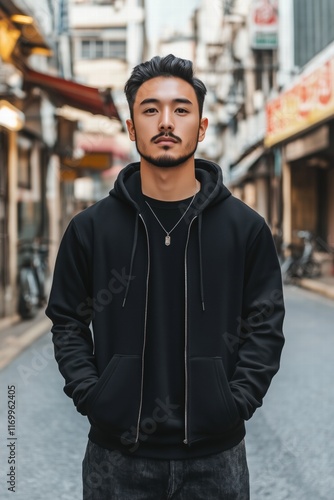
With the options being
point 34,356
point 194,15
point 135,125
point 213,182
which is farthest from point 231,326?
point 194,15

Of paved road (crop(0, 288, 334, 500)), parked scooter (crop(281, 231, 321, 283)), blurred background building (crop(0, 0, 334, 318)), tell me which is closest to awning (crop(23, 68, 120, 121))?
blurred background building (crop(0, 0, 334, 318))

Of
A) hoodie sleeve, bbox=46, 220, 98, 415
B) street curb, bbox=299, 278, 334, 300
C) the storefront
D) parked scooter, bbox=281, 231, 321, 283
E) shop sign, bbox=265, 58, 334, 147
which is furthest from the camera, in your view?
the storefront

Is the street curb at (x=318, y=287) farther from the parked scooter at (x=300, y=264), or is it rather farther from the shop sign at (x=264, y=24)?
the shop sign at (x=264, y=24)

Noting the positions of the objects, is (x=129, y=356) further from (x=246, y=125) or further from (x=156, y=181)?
(x=246, y=125)

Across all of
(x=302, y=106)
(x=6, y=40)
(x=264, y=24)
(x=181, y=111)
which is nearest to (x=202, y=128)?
(x=181, y=111)

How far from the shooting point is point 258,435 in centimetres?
527

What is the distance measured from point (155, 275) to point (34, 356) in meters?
7.00

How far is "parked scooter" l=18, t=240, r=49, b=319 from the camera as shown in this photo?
38.1 ft

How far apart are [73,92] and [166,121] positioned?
9869mm

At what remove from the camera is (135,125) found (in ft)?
6.56

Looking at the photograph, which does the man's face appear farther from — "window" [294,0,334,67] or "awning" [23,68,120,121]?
"window" [294,0,334,67]

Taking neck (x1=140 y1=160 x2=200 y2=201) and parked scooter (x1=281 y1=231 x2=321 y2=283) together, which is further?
parked scooter (x1=281 y1=231 x2=321 y2=283)

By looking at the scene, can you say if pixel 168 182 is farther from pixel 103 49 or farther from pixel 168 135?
pixel 103 49

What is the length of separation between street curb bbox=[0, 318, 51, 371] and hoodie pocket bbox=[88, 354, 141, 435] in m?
6.23
